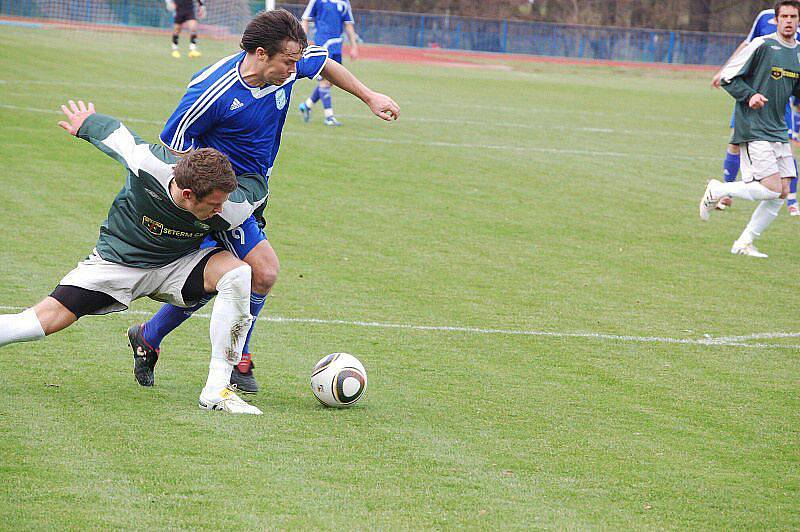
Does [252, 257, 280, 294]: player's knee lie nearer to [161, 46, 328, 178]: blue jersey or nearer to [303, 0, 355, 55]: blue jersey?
[161, 46, 328, 178]: blue jersey

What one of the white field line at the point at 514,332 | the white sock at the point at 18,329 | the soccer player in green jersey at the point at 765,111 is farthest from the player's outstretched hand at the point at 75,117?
the soccer player in green jersey at the point at 765,111

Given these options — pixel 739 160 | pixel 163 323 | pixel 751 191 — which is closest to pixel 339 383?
pixel 163 323

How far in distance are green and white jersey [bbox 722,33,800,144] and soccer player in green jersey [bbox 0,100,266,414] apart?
A: 6.16 meters

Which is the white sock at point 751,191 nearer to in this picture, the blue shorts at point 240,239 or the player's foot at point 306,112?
the blue shorts at point 240,239

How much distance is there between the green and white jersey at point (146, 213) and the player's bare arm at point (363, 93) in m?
1.03

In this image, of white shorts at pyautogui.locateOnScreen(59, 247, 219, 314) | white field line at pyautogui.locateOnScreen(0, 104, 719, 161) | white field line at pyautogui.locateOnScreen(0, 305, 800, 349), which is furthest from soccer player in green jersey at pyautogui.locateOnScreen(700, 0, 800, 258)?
white shorts at pyautogui.locateOnScreen(59, 247, 219, 314)

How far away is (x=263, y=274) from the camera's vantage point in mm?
5520

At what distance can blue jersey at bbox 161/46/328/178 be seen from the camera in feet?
17.8

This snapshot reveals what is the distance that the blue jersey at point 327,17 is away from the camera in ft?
54.9

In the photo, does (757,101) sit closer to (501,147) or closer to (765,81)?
(765,81)

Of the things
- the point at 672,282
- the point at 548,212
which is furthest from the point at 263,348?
the point at 548,212

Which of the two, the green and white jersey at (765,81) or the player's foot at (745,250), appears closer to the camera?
the green and white jersey at (765,81)

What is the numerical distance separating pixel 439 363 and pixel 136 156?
2.24m

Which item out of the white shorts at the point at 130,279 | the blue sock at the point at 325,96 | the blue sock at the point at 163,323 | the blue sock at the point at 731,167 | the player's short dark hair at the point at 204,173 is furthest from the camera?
the blue sock at the point at 325,96
